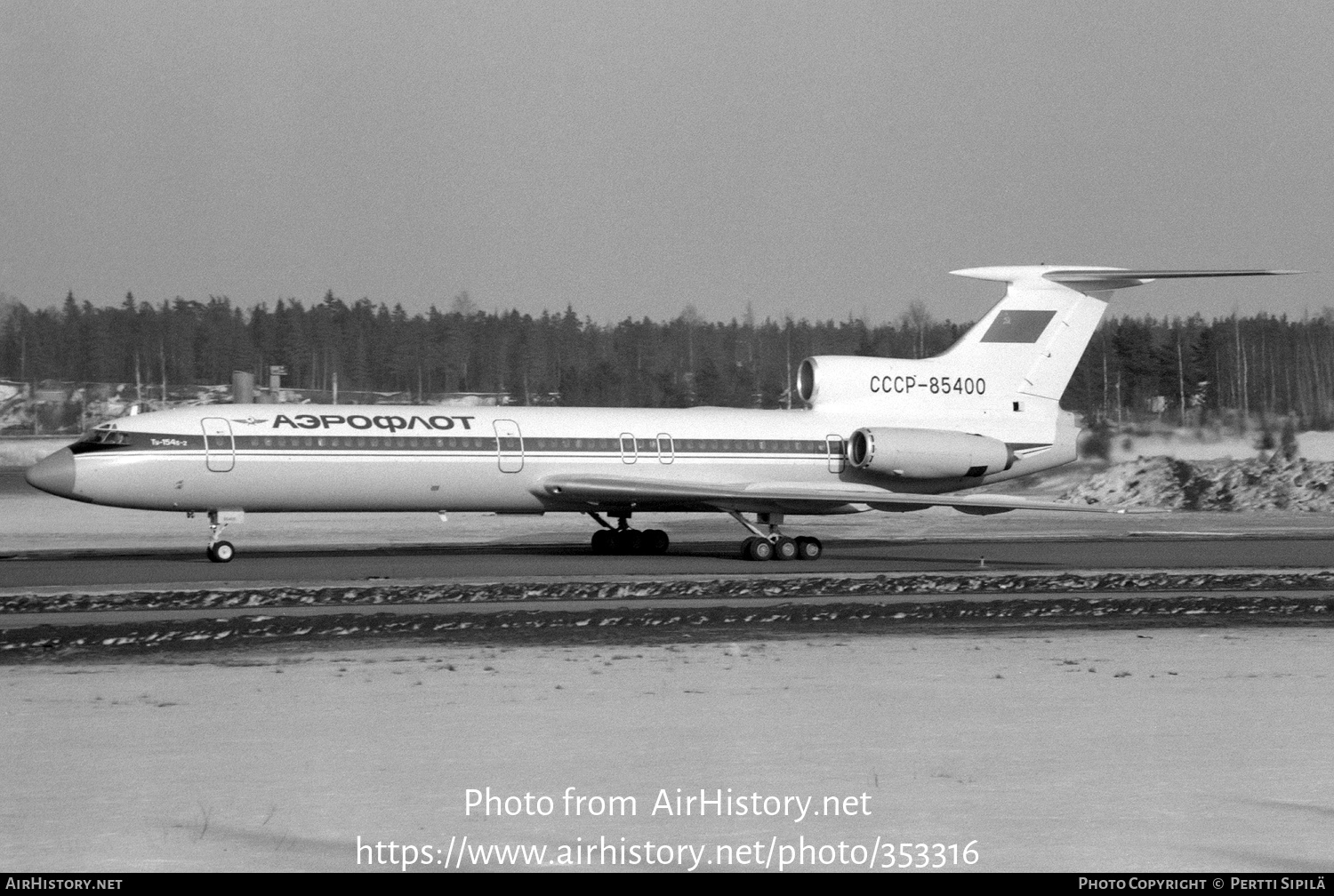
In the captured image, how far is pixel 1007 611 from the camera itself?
64.5 ft

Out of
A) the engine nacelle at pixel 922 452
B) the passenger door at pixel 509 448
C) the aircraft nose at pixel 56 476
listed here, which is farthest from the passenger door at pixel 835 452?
the aircraft nose at pixel 56 476

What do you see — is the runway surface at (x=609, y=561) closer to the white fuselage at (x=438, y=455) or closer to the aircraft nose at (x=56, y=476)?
the white fuselage at (x=438, y=455)

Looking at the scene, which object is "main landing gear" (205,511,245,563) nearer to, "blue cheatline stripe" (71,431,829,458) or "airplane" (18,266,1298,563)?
"airplane" (18,266,1298,563)

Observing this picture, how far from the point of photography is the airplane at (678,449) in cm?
2753

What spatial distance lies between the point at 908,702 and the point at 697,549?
20.1 meters

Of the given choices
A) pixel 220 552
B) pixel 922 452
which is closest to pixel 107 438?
pixel 220 552

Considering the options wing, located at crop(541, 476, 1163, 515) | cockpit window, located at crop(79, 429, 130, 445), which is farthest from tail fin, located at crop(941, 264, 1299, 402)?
cockpit window, located at crop(79, 429, 130, 445)

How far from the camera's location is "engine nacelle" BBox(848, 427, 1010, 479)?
31.7m

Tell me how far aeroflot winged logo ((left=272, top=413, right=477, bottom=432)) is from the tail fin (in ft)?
38.1

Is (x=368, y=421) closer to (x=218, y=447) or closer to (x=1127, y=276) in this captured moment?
(x=218, y=447)

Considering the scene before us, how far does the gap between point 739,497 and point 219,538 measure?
1019cm

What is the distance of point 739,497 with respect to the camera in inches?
1177

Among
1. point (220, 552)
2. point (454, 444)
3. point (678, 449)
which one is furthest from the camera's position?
point (678, 449)

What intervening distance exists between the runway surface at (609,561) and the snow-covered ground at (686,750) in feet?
29.7
